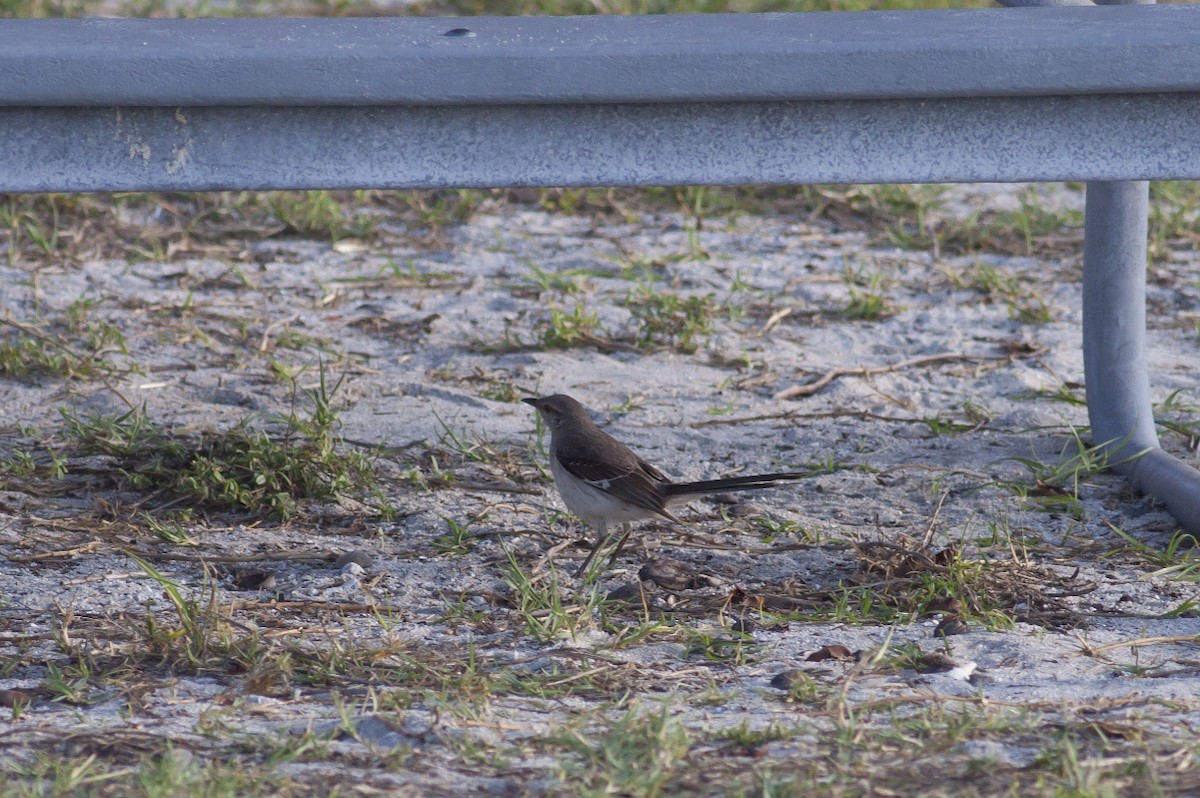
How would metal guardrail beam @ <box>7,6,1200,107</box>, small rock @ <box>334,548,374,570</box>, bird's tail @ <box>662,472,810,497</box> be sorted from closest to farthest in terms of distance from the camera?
metal guardrail beam @ <box>7,6,1200,107</box> → small rock @ <box>334,548,374,570</box> → bird's tail @ <box>662,472,810,497</box>

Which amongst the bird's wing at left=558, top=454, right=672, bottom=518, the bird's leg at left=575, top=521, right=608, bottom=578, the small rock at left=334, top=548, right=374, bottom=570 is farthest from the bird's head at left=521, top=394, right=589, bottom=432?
the small rock at left=334, top=548, right=374, bottom=570

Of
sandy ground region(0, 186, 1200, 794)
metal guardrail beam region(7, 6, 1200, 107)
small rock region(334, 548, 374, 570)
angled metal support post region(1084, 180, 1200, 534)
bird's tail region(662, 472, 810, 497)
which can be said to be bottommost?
small rock region(334, 548, 374, 570)

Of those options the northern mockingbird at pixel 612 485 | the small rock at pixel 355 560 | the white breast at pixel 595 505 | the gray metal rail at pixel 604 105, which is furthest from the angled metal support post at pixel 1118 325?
the small rock at pixel 355 560

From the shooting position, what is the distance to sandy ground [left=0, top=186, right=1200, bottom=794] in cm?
272

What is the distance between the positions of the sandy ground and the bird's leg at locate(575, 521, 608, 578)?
7cm

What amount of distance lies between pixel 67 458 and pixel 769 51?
107 inches

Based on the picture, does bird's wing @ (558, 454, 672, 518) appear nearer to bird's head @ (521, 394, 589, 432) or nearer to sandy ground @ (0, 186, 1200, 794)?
sandy ground @ (0, 186, 1200, 794)

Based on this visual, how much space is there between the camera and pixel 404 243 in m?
6.62

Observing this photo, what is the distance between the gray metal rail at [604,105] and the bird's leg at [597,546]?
49.3 inches

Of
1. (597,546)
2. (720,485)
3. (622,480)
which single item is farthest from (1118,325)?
(597,546)

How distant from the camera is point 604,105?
112 inches

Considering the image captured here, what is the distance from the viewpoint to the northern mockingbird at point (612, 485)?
3855 millimetres

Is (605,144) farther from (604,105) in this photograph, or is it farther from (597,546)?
(597,546)

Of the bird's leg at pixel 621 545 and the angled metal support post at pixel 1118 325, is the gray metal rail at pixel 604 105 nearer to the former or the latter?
the bird's leg at pixel 621 545
